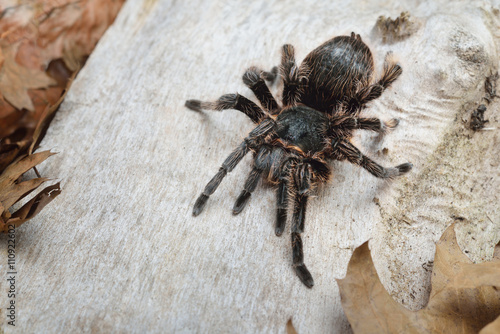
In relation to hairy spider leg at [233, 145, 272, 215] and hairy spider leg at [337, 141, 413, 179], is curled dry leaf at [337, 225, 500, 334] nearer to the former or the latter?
hairy spider leg at [337, 141, 413, 179]

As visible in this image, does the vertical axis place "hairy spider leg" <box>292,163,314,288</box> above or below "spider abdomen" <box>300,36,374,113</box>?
below

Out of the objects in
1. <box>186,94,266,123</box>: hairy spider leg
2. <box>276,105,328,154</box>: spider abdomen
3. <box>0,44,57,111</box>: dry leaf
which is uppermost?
<box>0,44,57,111</box>: dry leaf

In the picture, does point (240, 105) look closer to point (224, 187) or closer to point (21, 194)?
point (224, 187)

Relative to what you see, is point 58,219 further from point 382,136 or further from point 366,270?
point 382,136

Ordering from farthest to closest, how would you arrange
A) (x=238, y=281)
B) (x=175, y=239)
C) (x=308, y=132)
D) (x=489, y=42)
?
(x=489, y=42)
(x=308, y=132)
(x=175, y=239)
(x=238, y=281)

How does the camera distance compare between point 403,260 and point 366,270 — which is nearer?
point 366,270

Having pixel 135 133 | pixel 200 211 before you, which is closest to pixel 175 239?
pixel 200 211

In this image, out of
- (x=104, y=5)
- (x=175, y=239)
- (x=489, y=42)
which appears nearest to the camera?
(x=175, y=239)

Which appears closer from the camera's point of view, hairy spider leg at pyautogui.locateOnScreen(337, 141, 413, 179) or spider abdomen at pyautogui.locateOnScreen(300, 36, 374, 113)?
hairy spider leg at pyautogui.locateOnScreen(337, 141, 413, 179)

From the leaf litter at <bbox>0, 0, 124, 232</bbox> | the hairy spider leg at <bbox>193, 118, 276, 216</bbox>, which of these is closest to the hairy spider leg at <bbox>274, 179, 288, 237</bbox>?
the hairy spider leg at <bbox>193, 118, 276, 216</bbox>
